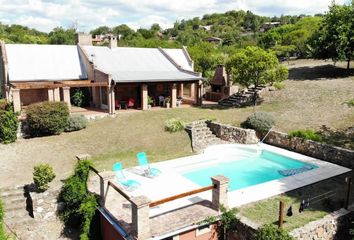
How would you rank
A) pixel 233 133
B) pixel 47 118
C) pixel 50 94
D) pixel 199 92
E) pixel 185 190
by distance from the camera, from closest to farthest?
1. pixel 185 190
2. pixel 47 118
3. pixel 233 133
4. pixel 50 94
5. pixel 199 92

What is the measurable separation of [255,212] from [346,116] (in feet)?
45.8

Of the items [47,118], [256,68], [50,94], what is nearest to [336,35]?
[256,68]

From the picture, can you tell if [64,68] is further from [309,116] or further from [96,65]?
[309,116]

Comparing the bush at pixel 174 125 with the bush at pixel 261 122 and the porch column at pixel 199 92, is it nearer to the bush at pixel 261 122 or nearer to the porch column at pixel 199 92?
the bush at pixel 261 122

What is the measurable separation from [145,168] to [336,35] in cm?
2475

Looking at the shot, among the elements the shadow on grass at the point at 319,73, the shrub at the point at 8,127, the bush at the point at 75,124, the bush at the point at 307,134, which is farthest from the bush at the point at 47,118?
the shadow on grass at the point at 319,73

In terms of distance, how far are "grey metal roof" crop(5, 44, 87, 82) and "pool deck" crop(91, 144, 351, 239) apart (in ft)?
50.5

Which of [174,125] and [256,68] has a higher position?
[256,68]

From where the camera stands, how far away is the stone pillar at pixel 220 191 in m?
11.3

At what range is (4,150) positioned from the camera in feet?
60.8

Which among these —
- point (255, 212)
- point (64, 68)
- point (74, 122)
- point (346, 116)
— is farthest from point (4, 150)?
point (346, 116)

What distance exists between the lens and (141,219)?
384 inches

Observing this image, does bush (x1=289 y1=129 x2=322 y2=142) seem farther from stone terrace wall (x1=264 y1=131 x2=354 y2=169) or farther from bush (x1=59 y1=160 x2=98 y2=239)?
bush (x1=59 y1=160 x2=98 y2=239)

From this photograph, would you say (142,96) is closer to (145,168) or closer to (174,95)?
(174,95)
